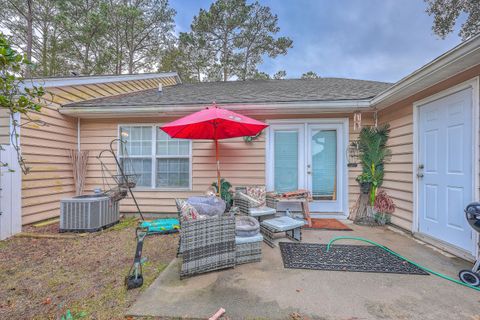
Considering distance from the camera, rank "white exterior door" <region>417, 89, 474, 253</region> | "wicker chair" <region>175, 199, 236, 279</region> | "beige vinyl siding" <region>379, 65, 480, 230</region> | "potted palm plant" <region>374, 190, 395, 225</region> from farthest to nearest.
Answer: "potted palm plant" <region>374, 190, 395, 225</region> < "beige vinyl siding" <region>379, 65, 480, 230</region> < "white exterior door" <region>417, 89, 474, 253</region> < "wicker chair" <region>175, 199, 236, 279</region>

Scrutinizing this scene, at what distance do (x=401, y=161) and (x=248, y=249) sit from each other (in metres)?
3.25

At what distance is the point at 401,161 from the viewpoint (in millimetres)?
3900

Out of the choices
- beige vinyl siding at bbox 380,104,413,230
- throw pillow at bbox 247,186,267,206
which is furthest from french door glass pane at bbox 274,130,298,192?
beige vinyl siding at bbox 380,104,413,230

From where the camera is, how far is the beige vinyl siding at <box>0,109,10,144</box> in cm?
370

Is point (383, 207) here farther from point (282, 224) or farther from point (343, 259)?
point (282, 224)

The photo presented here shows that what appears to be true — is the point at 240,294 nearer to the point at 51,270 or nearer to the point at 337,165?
the point at 51,270

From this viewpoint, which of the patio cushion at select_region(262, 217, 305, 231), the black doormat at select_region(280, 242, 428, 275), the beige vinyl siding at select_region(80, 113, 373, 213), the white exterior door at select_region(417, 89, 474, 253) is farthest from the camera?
the beige vinyl siding at select_region(80, 113, 373, 213)

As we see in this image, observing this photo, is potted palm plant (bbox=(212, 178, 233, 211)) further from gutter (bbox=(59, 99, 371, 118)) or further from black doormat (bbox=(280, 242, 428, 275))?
gutter (bbox=(59, 99, 371, 118))

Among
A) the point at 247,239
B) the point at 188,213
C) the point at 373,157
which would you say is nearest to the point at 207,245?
the point at 188,213

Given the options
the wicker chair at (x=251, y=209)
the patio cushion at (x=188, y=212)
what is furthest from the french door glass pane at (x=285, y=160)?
the patio cushion at (x=188, y=212)

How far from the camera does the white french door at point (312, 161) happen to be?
4645 mm

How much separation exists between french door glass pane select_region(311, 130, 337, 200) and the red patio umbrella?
1.72 meters

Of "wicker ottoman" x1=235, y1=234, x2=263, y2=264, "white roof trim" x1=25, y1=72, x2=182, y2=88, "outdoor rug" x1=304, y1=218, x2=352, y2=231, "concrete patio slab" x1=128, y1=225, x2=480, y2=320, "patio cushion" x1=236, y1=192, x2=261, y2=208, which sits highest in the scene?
"white roof trim" x1=25, y1=72, x2=182, y2=88

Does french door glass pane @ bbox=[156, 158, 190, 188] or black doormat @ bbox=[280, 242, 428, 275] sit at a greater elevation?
french door glass pane @ bbox=[156, 158, 190, 188]
